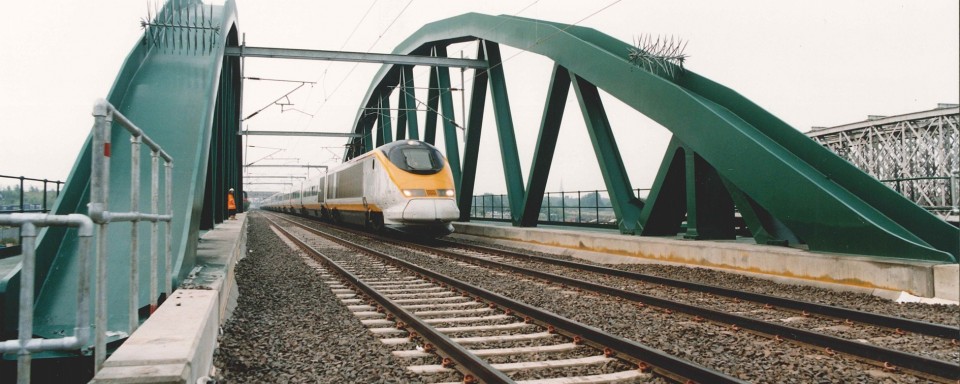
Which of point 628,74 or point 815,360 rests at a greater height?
point 628,74

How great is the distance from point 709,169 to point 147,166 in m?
8.55

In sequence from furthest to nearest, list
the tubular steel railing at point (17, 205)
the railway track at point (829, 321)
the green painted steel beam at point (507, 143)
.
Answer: the green painted steel beam at point (507, 143)
the tubular steel railing at point (17, 205)
the railway track at point (829, 321)

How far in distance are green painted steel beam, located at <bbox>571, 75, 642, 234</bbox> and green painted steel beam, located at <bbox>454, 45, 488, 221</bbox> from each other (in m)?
5.85

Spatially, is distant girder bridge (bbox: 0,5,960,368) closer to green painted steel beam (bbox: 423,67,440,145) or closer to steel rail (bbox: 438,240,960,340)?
steel rail (bbox: 438,240,960,340)

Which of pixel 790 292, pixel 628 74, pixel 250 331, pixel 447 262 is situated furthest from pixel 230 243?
pixel 790 292

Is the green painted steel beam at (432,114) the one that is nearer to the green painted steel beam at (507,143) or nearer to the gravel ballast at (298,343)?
the green painted steel beam at (507,143)

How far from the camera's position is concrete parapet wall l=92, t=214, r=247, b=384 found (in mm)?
2539

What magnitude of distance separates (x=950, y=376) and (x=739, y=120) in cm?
625

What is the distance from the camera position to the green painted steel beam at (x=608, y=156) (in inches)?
474

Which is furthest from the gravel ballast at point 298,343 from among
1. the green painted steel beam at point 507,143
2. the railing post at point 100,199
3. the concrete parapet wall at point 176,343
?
the green painted steel beam at point 507,143

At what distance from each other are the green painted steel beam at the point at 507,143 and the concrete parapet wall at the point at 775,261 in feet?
11.4

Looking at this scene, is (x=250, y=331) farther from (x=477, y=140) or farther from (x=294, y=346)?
(x=477, y=140)

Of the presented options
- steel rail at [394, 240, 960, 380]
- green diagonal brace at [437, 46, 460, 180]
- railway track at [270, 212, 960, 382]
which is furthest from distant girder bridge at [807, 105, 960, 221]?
steel rail at [394, 240, 960, 380]

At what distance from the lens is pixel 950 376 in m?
3.61
